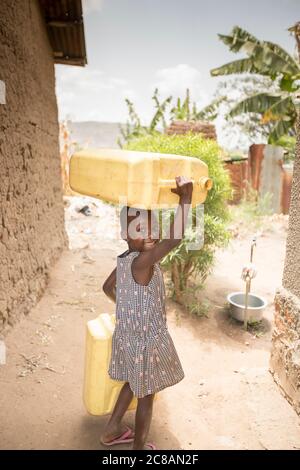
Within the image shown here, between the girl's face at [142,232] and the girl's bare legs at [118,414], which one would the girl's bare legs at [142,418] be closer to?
the girl's bare legs at [118,414]

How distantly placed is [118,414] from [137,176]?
1457 mm

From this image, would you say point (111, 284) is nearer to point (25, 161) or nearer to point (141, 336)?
point (141, 336)

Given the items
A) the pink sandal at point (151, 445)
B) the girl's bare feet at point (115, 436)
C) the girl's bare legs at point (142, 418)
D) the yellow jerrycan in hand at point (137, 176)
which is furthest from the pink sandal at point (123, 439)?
the yellow jerrycan in hand at point (137, 176)

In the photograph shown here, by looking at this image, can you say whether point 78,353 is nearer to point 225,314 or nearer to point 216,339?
point 216,339


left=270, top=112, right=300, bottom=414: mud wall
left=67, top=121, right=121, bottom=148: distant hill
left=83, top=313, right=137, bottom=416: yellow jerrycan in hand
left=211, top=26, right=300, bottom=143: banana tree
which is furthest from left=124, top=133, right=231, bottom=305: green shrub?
left=67, top=121, right=121, bottom=148: distant hill

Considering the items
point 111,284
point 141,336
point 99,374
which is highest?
point 111,284

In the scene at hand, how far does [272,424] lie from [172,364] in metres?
0.96

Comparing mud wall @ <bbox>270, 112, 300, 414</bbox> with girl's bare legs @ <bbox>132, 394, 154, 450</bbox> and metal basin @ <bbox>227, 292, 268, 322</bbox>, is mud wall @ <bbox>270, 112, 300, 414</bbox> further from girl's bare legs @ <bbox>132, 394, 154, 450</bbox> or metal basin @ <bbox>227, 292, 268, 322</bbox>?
metal basin @ <bbox>227, 292, 268, 322</bbox>

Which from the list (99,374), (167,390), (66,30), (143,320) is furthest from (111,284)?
(66,30)

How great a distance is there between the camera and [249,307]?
4539 mm

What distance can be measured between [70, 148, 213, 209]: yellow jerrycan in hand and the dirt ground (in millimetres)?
1586

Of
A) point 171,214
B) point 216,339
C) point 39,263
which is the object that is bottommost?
point 216,339

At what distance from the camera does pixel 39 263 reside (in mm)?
4191

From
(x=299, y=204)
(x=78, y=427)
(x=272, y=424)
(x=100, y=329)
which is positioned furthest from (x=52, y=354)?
(x=299, y=204)
